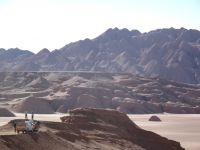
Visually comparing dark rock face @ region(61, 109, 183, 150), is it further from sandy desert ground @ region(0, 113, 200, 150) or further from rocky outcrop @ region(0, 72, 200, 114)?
rocky outcrop @ region(0, 72, 200, 114)

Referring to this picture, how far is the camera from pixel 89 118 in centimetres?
3375

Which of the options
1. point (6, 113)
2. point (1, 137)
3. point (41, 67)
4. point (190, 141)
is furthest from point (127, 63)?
point (1, 137)

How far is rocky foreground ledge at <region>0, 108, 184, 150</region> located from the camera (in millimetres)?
24291

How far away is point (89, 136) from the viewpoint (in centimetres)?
3045

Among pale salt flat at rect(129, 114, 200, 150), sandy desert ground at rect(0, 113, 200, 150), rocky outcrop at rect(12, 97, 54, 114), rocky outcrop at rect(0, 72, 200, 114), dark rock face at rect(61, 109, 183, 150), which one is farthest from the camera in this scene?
rocky outcrop at rect(0, 72, 200, 114)

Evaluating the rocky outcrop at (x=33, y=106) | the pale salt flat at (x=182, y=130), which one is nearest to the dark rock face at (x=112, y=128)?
the pale salt flat at (x=182, y=130)

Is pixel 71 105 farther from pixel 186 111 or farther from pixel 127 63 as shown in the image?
pixel 127 63

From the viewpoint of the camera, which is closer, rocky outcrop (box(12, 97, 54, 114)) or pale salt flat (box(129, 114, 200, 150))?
pale salt flat (box(129, 114, 200, 150))

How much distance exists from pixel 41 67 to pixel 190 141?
143 m

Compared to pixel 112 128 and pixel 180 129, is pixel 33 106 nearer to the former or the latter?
pixel 180 129

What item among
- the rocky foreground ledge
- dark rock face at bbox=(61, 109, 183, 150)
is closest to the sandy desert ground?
dark rock face at bbox=(61, 109, 183, 150)

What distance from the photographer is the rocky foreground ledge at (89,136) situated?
24.3 metres

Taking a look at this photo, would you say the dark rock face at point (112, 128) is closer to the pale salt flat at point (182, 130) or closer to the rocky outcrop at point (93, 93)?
the pale salt flat at point (182, 130)

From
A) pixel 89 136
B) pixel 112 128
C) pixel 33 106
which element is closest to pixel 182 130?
pixel 33 106
